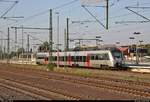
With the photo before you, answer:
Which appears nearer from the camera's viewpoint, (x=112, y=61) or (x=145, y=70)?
Answer: (x=145, y=70)

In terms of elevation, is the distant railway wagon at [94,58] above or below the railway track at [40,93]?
above

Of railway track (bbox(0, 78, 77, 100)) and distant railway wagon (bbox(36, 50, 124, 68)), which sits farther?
distant railway wagon (bbox(36, 50, 124, 68))

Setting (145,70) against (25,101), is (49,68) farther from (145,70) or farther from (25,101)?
(25,101)

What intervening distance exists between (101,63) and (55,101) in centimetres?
3617

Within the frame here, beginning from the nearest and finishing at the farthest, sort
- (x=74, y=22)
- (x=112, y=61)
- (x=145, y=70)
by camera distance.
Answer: (x=145, y=70), (x=112, y=61), (x=74, y=22)

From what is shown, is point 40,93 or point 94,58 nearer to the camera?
point 40,93

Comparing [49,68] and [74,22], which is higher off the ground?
[74,22]

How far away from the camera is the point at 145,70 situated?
4425 centimetres

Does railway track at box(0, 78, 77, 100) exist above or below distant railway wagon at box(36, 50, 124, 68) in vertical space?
below

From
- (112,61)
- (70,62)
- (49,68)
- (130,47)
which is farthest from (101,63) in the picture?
(130,47)

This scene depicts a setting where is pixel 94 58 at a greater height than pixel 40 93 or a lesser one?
greater

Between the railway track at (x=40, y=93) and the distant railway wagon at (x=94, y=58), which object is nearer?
the railway track at (x=40, y=93)

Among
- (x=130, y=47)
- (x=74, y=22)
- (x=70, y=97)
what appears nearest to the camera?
(x=70, y=97)

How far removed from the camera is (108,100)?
57.3ft
